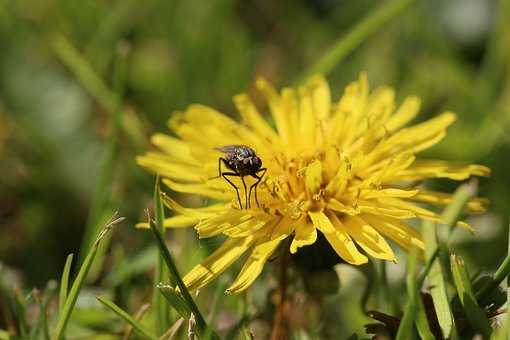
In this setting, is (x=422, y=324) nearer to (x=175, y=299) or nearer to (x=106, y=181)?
Result: (x=175, y=299)

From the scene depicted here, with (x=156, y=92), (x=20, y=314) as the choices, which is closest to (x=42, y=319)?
(x=20, y=314)

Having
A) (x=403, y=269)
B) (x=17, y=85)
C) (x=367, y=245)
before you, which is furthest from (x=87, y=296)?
(x=17, y=85)

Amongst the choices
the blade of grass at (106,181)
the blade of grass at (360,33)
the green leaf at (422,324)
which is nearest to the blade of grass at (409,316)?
the green leaf at (422,324)

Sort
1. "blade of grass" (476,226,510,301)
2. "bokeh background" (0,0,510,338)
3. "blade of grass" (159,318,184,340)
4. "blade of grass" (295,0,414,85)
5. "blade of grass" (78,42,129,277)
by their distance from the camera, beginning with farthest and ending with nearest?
"blade of grass" (295,0,414,85) → "bokeh background" (0,0,510,338) → "blade of grass" (78,42,129,277) → "blade of grass" (159,318,184,340) → "blade of grass" (476,226,510,301)

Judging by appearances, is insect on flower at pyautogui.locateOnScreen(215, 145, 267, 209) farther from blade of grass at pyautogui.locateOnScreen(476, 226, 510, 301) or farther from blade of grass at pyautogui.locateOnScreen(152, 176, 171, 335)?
blade of grass at pyautogui.locateOnScreen(476, 226, 510, 301)

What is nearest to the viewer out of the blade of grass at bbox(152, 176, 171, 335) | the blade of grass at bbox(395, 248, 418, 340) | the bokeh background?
the blade of grass at bbox(395, 248, 418, 340)

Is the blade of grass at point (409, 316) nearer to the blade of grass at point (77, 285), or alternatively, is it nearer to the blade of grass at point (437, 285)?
the blade of grass at point (437, 285)

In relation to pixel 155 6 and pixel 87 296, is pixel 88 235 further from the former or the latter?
pixel 155 6

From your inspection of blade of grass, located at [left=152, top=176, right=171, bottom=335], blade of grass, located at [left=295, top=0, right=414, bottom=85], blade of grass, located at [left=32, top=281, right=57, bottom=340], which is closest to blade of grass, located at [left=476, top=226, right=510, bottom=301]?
blade of grass, located at [left=152, top=176, right=171, bottom=335]
